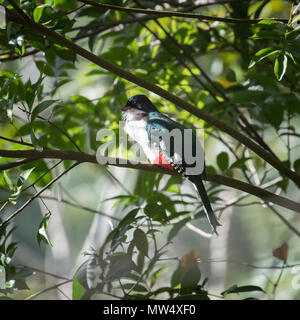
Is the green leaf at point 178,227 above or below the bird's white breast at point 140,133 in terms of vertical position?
below

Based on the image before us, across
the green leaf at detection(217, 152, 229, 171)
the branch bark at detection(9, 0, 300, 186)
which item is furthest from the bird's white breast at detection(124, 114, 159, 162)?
the branch bark at detection(9, 0, 300, 186)

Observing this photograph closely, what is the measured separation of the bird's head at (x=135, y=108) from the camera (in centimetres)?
285

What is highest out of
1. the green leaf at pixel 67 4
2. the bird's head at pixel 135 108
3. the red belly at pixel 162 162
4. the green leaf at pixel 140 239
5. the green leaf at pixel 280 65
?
the green leaf at pixel 67 4

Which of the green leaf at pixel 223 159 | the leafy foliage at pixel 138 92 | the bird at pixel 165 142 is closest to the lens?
the leafy foliage at pixel 138 92

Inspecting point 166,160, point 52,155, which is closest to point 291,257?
point 166,160

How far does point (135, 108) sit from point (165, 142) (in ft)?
1.29

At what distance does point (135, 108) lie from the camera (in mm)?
2871

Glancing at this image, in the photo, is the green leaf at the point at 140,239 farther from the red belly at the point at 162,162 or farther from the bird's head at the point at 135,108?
the bird's head at the point at 135,108

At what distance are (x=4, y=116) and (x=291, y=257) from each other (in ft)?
11.9

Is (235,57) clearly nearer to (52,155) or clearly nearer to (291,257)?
(291,257)

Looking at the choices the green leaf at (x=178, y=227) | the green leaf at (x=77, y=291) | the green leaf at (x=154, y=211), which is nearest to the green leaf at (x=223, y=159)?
the green leaf at (x=178, y=227)

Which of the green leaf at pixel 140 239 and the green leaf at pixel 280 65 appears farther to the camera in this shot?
the green leaf at pixel 140 239

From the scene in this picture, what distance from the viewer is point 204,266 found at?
5.79 meters
